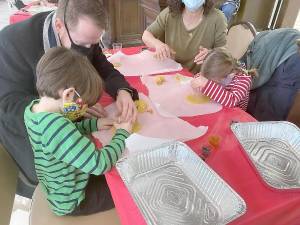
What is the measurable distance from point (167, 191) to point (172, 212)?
0.24 ft

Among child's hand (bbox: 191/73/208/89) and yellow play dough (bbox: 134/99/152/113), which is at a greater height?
child's hand (bbox: 191/73/208/89)

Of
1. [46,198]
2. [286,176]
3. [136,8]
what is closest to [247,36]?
Result: [286,176]

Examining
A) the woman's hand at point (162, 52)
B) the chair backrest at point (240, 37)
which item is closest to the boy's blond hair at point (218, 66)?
the woman's hand at point (162, 52)

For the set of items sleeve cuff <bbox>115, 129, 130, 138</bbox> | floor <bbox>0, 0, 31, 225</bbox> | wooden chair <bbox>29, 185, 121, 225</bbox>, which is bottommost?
floor <bbox>0, 0, 31, 225</bbox>

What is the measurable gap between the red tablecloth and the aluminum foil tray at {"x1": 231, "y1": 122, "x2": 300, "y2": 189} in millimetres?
34

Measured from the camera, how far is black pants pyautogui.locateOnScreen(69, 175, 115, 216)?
101 centimetres

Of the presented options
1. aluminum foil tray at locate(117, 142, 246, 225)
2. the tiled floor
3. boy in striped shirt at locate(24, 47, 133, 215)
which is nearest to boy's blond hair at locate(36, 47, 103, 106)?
boy in striped shirt at locate(24, 47, 133, 215)

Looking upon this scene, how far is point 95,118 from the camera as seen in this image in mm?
1062

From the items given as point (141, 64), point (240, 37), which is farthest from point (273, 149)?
point (240, 37)

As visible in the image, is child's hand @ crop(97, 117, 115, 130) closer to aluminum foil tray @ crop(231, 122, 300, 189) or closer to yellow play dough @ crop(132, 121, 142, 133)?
yellow play dough @ crop(132, 121, 142, 133)

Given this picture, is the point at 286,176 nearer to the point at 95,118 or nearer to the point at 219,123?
the point at 219,123

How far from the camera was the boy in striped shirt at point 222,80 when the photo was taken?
1195 millimetres

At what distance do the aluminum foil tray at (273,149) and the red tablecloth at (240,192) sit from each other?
34 mm

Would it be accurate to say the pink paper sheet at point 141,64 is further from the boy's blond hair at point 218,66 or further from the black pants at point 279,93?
A: the black pants at point 279,93
